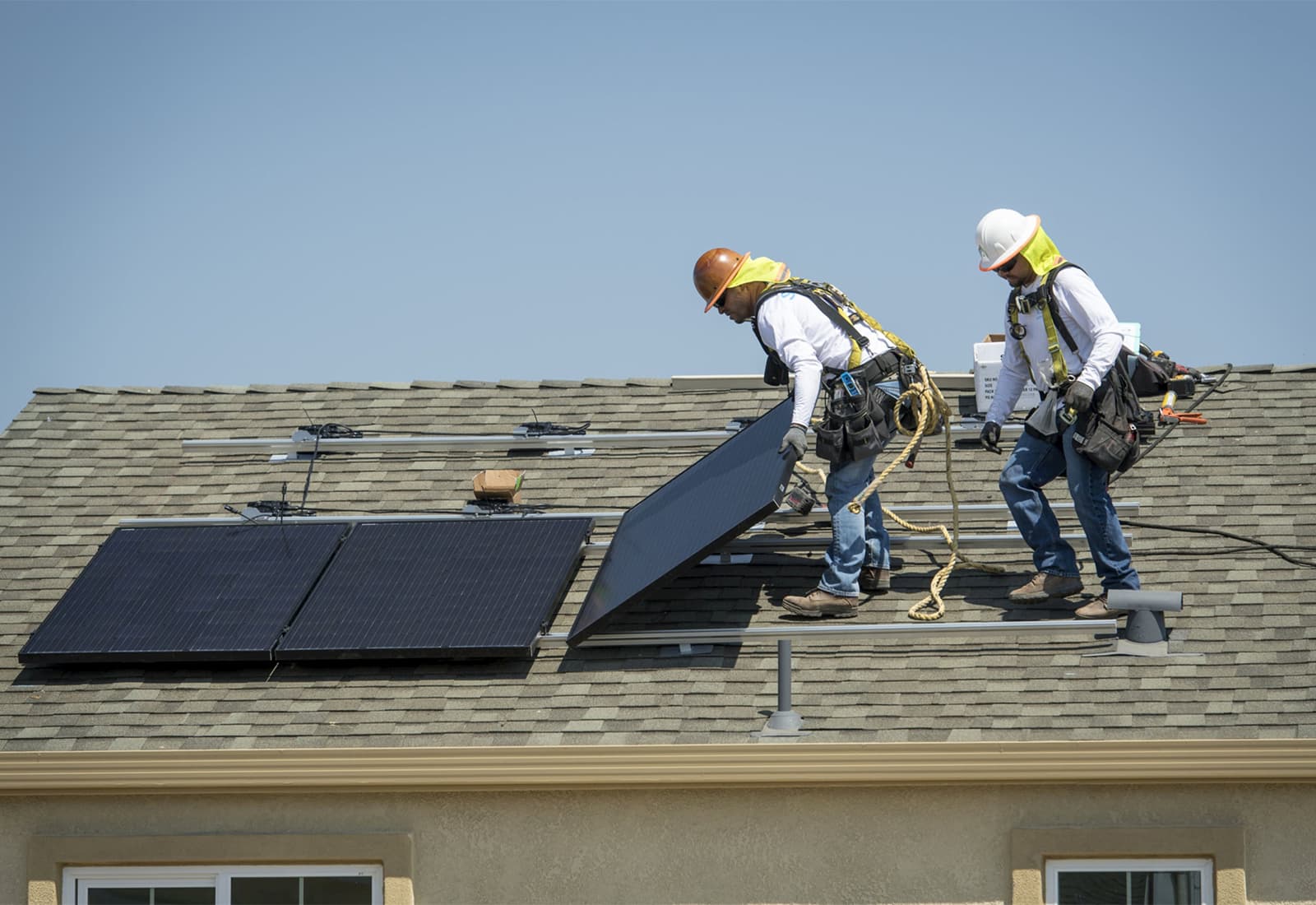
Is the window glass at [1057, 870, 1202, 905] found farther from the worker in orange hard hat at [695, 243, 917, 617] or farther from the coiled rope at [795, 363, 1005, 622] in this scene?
the worker in orange hard hat at [695, 243, 917, 617]

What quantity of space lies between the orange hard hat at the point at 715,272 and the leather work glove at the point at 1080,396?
212 cm

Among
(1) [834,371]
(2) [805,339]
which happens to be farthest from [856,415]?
(2) [805,339]

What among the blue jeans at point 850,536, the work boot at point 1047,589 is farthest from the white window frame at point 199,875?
the work boot at point 1047,589

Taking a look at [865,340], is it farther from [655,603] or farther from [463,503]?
[463,503]

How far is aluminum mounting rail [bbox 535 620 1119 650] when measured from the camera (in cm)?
929

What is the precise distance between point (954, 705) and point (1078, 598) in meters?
1.46

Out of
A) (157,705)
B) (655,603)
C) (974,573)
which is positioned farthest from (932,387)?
(157,705)

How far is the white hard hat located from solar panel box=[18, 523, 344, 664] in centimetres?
443

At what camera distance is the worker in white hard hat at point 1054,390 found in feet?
30.8

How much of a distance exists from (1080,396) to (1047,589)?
1206 millimetres

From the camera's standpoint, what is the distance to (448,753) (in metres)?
8.55

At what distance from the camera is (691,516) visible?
9.80m

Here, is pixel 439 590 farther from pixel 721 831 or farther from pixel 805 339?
pixel 805 339

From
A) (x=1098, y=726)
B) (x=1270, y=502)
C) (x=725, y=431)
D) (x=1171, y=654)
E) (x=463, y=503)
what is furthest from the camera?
(x=725, y=431)
